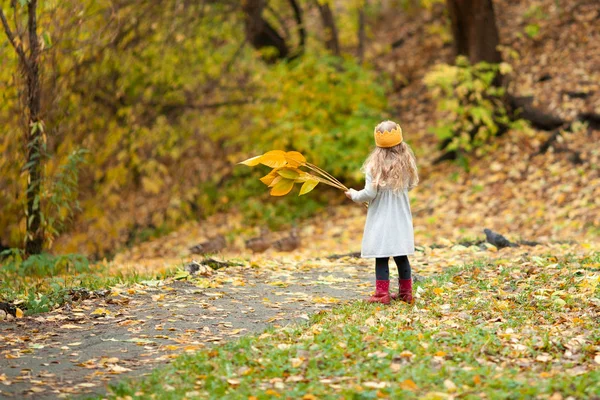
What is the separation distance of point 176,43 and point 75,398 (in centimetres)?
1133

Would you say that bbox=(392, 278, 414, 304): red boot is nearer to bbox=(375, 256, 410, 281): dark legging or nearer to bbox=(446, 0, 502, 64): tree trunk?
bbox=(375, 256, 410, 281): dark legging

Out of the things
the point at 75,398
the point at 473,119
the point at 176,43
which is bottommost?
the point at 75,398

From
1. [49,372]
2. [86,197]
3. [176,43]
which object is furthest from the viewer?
[176,43]

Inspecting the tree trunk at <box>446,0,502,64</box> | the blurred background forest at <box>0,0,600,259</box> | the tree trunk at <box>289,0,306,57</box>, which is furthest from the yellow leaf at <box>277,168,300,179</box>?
the tree trunk at <box>289,0,306,57</box>

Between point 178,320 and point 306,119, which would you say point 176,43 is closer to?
point 306,119

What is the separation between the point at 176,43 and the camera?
1474cm

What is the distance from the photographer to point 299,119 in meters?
14.8

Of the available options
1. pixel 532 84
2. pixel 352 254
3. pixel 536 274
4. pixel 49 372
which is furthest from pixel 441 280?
pixel 532 84

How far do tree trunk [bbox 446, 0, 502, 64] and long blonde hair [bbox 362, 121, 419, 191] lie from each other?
28.8 ft

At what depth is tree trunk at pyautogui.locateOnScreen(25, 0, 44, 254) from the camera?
8711mm

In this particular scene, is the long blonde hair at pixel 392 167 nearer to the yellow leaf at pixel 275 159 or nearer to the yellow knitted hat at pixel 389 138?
the yellow knitted hat at pixel 389 138

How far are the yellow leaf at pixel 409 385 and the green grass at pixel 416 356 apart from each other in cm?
1

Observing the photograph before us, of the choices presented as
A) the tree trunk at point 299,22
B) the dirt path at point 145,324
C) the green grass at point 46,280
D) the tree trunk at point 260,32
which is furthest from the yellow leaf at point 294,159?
the tree trunk at point 299,22

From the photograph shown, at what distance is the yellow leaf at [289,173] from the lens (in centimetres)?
661
